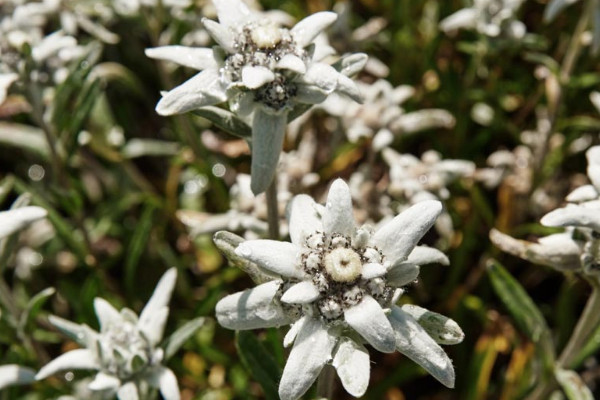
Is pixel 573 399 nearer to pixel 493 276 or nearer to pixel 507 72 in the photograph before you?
pixel 493 276

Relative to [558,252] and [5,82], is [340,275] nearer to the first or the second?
[558,252]

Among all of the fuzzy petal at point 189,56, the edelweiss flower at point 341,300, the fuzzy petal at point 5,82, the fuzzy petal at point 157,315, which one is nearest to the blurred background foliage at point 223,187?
the fuzzy petal at point 5,82

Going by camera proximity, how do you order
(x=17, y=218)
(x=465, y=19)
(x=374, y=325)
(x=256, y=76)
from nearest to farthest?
1. (x=374, y=325)
2. (x=256, y=76)
3. (x=17, y=218)
4. (x=465, y=19)

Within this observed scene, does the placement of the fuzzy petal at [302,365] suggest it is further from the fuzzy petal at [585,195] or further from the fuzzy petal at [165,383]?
the fuzzy petal at [585,195]

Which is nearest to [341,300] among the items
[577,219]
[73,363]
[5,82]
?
[577,219]

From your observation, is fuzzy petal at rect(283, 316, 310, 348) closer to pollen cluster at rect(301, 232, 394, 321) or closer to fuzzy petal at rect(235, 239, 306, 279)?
pollen cluster at rect(301, 232, 394, 321)
